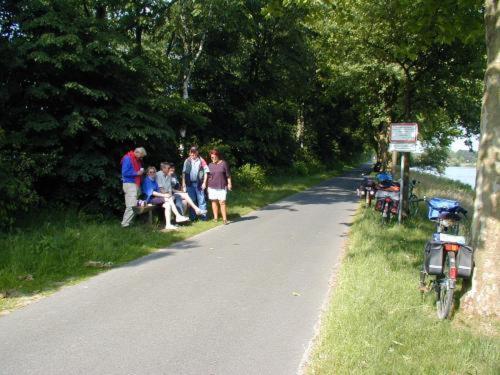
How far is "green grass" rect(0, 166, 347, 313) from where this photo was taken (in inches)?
234

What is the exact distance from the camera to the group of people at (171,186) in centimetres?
965

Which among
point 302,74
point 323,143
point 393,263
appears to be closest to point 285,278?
point 393,263

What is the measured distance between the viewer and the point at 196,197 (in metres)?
12.0

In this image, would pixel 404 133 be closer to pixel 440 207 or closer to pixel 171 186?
pixel 440 207

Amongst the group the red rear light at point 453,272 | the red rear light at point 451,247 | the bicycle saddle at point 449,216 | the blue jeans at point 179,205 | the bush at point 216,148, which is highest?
the bush at point 216,148

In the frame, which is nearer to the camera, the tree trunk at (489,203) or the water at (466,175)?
the tree trunk at (489,203)

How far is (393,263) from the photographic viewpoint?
22.5ft

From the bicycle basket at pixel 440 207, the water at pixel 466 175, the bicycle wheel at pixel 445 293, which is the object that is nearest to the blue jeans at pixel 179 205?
the bicycle basket at pixel 440 207

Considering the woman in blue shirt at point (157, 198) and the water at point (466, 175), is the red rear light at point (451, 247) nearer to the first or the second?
the water at point (466, 175)

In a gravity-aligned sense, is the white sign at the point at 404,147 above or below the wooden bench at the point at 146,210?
above

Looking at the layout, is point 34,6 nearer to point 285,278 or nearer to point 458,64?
point 285,278

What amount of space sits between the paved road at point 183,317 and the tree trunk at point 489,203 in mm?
1731

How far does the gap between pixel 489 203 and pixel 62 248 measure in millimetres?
→ 6128

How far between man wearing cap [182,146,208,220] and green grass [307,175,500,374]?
5673 millimetres
